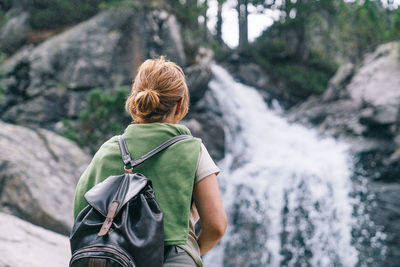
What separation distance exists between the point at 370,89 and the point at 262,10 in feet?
30.3

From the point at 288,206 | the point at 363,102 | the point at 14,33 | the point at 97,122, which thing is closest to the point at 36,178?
the point at 97,122

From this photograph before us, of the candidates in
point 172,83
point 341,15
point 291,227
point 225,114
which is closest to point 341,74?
point 341,15

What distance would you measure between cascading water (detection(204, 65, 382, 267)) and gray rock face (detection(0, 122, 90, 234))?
354 centimetres

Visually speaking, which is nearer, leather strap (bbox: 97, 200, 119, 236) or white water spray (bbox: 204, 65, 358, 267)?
leather strap (bbox: 97, 200, 119, 236)

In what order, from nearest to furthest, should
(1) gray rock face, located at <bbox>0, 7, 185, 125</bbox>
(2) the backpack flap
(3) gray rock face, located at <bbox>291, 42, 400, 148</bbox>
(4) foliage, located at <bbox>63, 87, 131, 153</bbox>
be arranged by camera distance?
(2) the backpack flap < (4) foliage, located at <bbox>63, 87, 131, 153</bbox> < (3) gray rock face, located at <bbox>291, 42, 400, 148</bbox> < (1) gray rock face, located at <bbox>0, 7, 185, 125</bbox>

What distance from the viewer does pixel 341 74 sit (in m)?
13.4

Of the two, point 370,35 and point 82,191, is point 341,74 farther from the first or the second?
point 82,191

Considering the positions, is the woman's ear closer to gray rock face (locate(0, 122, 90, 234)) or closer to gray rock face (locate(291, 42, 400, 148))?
gray rock face (locate(0, 122, 90, 234))

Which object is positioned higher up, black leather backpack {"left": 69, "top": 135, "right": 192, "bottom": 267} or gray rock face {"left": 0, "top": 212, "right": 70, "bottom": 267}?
black leather backpack {"left": 69, "top": 135, "right": 192, "bottom": 267}

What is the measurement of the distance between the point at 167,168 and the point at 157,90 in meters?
0.37

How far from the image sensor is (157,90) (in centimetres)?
156

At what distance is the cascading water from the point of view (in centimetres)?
688

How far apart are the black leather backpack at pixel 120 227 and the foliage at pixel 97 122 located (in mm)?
6737

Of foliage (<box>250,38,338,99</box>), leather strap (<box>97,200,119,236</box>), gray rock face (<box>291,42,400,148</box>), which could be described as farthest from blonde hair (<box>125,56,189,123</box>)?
foliage (<box>250,38,338,99</box>)
